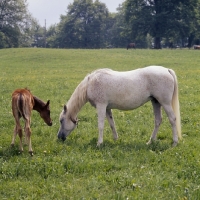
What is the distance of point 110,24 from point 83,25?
16.0 metres

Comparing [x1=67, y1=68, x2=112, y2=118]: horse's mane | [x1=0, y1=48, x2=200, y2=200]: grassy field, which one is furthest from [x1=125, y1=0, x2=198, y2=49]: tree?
[x1=67, y1=68, x2=112, y2=118]: horse's mane

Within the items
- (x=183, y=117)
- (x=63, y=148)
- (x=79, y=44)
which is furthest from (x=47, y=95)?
(x=79, y=44)

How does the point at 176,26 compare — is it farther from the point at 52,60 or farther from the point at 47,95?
the point at 47,95

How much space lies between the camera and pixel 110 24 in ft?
341

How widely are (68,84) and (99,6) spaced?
82.7m

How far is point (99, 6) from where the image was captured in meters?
96.4

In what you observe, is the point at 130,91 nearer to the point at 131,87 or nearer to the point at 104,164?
the point at 131,87

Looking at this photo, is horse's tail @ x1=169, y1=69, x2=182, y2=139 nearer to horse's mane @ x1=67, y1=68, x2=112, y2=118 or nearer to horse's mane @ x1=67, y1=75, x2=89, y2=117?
horse's mane @ x1=67, y1=68, x2=112, y2=118

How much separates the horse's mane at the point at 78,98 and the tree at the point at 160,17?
2047 inches

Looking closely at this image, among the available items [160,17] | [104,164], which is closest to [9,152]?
[104,164]

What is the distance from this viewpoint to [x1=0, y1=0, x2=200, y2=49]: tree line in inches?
2299

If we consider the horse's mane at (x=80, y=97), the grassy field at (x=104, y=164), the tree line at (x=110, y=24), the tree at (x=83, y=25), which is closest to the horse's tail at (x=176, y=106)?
the grassy field at (x=104, y=164)

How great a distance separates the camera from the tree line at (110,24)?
192ft

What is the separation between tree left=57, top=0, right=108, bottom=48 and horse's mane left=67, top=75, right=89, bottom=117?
262 ft
